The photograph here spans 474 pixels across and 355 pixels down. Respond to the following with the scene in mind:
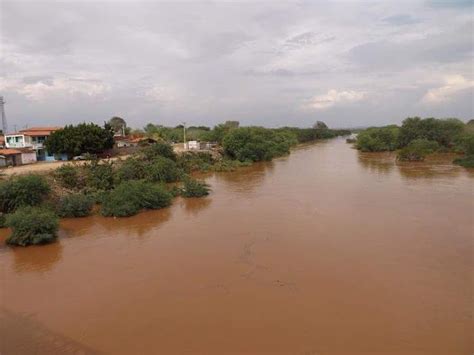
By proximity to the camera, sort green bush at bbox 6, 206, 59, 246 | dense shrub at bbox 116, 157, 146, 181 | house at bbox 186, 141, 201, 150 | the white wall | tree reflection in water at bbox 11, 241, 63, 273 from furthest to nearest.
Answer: house at bbox 186, 141, 201, 150, the white wall, dense shrub at bbox 116, 157, 146, 181, green bush at bbox 6, 206, 59, 246, tree reflection in water at bbox 11, 241, 63, 273

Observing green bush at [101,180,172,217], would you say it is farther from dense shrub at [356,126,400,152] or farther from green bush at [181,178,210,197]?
dense shrub at [356,126,400,152]

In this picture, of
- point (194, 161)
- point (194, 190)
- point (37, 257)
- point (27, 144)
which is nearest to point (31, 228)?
point (37, 257)

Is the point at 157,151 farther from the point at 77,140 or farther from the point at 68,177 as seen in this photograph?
the point at 68,177

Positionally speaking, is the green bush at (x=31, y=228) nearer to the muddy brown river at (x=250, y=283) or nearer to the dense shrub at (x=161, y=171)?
the muddy brown river at (x=250, y=283)

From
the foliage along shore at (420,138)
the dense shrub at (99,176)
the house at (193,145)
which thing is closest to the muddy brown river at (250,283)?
the dense shrub at (99,176)

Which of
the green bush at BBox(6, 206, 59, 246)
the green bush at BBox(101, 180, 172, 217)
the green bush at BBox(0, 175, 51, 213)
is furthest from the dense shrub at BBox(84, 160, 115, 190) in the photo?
the green bush at BBox(6, 206, 59, 246)

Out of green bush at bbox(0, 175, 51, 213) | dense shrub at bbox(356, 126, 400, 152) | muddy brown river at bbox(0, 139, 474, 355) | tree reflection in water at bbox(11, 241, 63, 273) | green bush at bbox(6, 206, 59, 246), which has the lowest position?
muddy brown river at bbox(0, 139, 474, 355)
